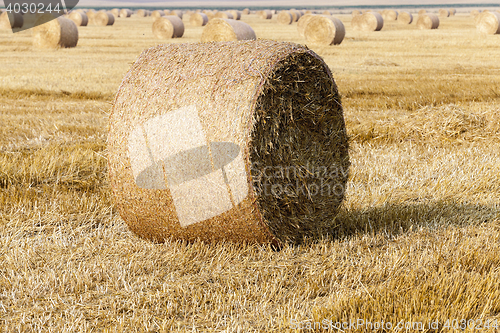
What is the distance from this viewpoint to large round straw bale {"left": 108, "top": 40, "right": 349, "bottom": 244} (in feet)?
13.1

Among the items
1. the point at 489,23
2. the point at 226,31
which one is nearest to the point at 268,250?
the point at 226,31

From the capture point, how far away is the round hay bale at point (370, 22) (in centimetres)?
3606

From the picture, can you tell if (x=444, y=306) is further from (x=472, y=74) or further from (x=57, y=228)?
(x=472, y=74)

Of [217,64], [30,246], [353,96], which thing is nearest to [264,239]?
Answer: [217,64]

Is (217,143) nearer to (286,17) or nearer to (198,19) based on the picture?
(198,19)

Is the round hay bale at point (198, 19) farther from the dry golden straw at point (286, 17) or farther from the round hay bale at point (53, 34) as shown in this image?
the round hay bale at point (53, 34)

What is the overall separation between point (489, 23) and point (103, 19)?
27474 millimetres

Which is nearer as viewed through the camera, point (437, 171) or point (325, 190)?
point (325, 190)

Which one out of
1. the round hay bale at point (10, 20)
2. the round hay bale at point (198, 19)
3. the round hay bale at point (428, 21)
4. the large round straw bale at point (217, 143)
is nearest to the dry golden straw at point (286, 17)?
the round hay bale at point (198, 19)

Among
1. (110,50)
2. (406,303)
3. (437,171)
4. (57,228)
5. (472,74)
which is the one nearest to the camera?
(406,303)

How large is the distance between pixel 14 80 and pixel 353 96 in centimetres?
783

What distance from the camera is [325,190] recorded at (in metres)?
4.92

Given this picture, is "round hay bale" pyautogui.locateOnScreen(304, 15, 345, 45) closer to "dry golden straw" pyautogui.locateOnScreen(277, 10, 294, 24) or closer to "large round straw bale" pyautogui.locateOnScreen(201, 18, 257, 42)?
"large round straw bale" pyautogui.locateOnScreen(201, 18, 257, 42)

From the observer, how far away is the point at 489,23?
31.0m
